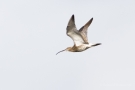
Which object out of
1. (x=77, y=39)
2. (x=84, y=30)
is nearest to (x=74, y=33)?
(x=77, y=39)

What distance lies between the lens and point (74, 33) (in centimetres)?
5684

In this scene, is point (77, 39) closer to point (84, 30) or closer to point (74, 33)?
point (74, 33)

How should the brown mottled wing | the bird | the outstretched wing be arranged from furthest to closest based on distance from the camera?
the brown mottled wing, the bird, the outstretched wing

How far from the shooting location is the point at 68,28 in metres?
56.4

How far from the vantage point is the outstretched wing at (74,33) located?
55.9 m

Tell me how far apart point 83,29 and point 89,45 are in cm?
314

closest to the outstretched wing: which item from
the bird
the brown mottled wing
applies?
the bird

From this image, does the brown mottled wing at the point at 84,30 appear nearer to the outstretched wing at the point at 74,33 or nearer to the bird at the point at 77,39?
the bird at the point at 77,39

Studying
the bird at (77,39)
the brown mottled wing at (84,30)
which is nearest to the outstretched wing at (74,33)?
the bird at (77,39)

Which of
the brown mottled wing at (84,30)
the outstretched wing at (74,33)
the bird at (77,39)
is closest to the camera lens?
the outstretched wing at (74,33)

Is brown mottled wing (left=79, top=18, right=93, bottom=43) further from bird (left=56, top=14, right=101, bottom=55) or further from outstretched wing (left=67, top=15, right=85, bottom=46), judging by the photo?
outstretched wing (left=67, top=15, right=85, bottom=46)

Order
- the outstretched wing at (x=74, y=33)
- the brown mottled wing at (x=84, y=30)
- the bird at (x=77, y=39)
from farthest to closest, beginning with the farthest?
the brown mottled wing at (x=84, y=30)
the bird at (x=77, y=39)
the outstretched wing at (x=74, y=33)

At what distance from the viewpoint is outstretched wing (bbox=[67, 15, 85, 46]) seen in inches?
2201

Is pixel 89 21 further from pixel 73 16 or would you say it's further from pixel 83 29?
pixel 73 16
